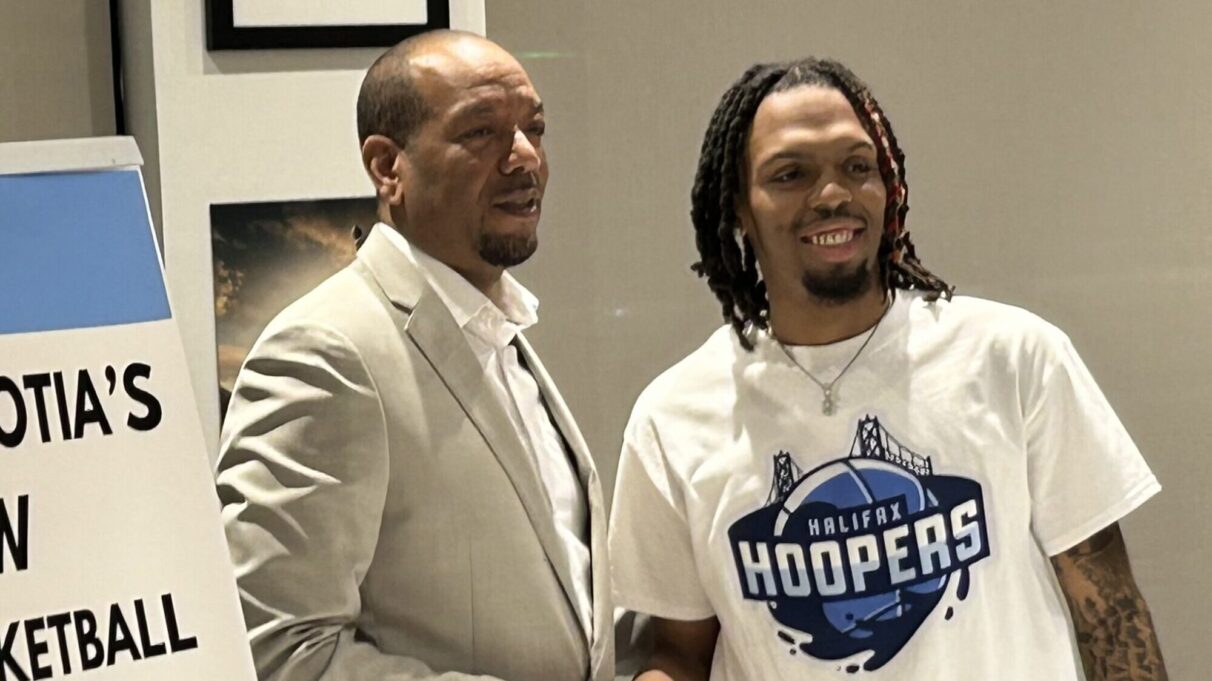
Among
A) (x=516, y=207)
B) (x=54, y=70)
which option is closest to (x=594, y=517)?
(x=516, y=207)

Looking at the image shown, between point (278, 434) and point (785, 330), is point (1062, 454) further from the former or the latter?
point (278, 434)

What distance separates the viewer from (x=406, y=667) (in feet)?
5.40

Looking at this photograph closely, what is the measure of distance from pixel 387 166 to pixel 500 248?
178 mm

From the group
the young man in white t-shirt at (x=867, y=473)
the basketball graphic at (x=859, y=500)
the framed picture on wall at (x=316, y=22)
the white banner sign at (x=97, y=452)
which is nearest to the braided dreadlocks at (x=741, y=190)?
the young man in white t-shirt at (x=867, y=473)

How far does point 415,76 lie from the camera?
182cm

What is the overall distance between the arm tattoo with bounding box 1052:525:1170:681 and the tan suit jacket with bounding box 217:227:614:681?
0.57m

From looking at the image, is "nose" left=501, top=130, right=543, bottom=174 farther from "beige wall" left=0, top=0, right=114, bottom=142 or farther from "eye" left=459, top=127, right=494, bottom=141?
"beige wall" left=0, top=0, right=114, bottom=142

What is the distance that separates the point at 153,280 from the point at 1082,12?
7.85 feet

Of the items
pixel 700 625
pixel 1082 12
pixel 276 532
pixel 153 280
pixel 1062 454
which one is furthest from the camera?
pixel 1082 12

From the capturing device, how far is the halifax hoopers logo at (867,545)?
1742 mm

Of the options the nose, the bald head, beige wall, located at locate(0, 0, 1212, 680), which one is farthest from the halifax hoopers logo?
beige wall, located at locate(0, 0, 1212, 680)

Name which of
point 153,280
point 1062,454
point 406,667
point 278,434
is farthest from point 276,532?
point 1062,454

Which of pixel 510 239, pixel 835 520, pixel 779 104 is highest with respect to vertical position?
pixel 779 104

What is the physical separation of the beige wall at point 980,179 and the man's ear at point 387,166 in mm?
985
